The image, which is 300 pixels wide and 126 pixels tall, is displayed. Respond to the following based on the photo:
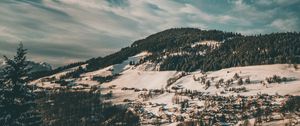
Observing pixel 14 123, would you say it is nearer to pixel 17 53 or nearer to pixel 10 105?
pixel 10 105

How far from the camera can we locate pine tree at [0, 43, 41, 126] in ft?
206

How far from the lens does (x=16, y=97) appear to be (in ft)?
209

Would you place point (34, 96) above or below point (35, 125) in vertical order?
above

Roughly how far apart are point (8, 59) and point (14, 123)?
32.7 feet

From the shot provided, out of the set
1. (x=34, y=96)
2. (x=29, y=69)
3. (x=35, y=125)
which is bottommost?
(x=35, y=125)

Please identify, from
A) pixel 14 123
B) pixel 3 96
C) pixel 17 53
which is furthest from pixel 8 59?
pixel 14 123

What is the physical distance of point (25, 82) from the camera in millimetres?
65375

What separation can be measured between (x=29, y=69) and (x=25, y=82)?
2.67m

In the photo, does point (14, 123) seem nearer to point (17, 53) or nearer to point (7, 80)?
point (7, 80)

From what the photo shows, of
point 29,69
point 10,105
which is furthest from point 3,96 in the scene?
point 29,69

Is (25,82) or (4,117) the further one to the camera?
(25,82)

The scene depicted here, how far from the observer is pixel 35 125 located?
64188 mm

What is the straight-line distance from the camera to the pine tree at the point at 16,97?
62750mm

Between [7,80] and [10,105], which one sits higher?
[7,80]
